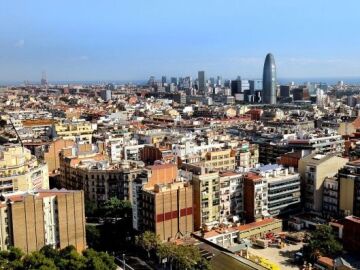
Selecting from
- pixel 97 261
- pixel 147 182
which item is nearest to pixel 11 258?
pixel 97 261

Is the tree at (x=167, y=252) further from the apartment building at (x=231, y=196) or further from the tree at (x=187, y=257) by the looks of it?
the apartment building at (x=231, y=196)

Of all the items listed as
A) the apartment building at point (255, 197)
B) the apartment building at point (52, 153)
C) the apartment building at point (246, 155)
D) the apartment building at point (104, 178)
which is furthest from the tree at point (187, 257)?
the apartment building at point (52, 153)

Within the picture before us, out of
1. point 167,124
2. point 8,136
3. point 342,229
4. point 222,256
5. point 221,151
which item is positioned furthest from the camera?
point 167,124

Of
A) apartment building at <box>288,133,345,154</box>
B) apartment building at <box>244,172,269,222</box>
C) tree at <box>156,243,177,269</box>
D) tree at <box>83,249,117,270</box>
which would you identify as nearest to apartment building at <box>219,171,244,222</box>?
apartment building at <box>244,172,269,222</box>

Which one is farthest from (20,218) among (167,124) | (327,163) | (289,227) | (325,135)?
(167,124)

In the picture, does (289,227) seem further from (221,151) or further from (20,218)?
(20,218)

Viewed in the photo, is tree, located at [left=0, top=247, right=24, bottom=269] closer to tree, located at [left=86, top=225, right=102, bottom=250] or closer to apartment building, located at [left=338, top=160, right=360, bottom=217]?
tree, located at [left=86, top=225, right=102, bottom=250]

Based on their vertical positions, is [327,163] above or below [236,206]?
above
